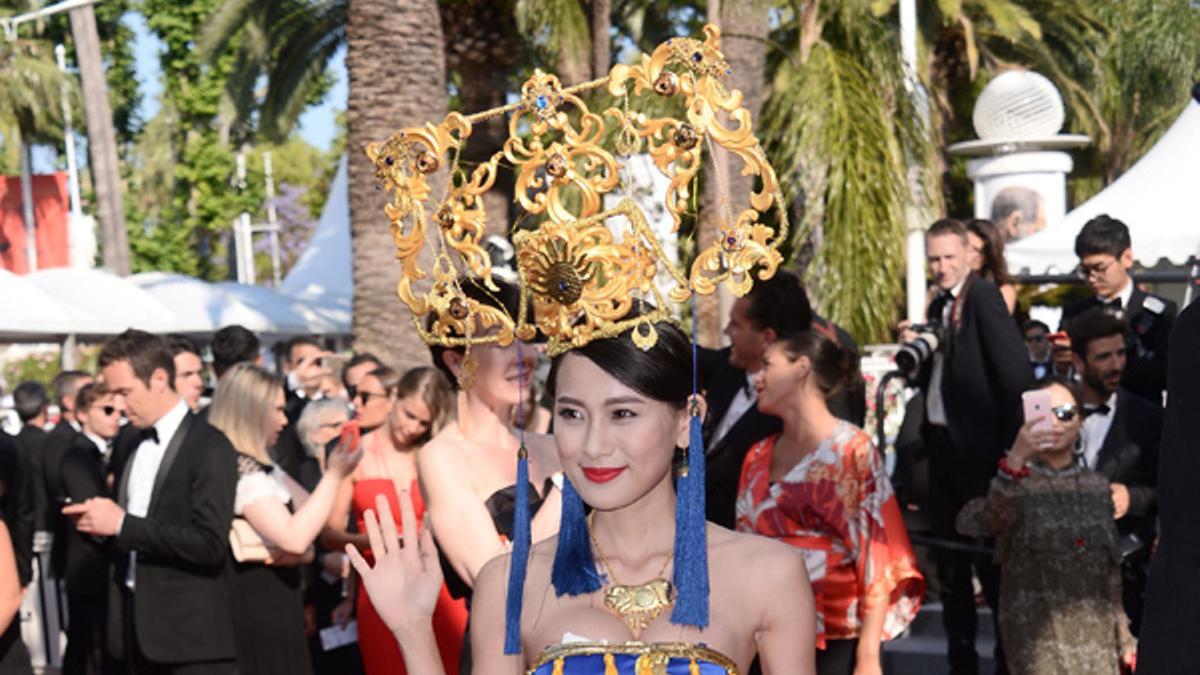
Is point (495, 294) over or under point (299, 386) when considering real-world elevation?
over

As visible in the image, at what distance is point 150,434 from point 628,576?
12.8 feet

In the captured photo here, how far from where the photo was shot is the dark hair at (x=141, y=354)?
6.76m

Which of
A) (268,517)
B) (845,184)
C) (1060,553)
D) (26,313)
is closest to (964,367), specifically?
(1060,553)

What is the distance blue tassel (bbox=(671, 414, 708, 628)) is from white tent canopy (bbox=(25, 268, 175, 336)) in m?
15.8

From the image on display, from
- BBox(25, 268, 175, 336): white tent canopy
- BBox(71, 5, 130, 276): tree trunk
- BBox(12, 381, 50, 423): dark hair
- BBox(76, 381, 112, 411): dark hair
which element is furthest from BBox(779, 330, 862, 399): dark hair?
BBox(71, 5, 130, 276): tree trunk

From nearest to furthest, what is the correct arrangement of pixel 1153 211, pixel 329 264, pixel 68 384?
pixel 1153 211 < pixel 68 384 < pixel 329 264

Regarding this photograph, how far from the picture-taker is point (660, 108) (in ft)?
46.3

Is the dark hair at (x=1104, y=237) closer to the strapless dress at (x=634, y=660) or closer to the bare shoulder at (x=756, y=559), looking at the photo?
the bare shoulder at (x=756, y=559)

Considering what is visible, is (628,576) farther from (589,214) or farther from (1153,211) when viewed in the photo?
(1153,211)

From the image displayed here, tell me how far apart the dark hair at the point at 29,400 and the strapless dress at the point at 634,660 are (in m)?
9.15

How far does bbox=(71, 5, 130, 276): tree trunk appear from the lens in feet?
98.8

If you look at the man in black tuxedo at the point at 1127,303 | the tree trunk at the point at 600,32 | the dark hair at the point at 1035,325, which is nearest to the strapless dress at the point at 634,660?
the man in black tuxedo at the point at 1127,303

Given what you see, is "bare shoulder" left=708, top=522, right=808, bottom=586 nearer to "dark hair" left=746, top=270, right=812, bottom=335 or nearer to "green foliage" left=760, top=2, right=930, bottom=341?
"dark hair" left=746, top=270, right=812, bottom=335

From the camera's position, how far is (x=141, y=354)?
6.78 metres
